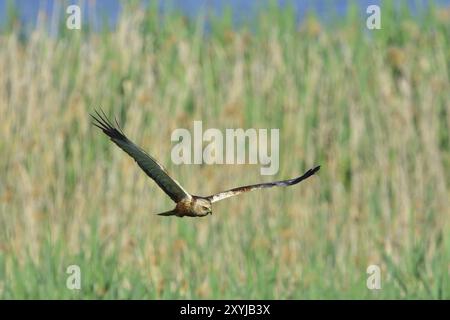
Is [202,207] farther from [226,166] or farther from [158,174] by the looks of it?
[226,166]

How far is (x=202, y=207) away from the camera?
2.94 meters

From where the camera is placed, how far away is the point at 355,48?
716 cm

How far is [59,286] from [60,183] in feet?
2.73

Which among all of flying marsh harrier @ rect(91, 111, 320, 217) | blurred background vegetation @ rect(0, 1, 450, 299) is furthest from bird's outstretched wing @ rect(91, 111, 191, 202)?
blurred background vegetation @ rect(0, 1, 450, 299)

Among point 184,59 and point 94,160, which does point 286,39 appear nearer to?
point 184,59

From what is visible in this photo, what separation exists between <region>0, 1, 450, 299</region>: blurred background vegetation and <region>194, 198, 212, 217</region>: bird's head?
249 cm

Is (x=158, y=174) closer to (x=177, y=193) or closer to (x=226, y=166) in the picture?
(x=177, y=193)

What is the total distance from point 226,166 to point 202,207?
3115mm

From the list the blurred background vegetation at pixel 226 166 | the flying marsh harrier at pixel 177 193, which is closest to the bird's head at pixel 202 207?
the flying marsh harrier at pixel 177 193

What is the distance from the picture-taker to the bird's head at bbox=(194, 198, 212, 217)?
291 cm

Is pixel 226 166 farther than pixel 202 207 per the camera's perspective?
Yes

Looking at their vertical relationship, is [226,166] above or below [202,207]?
above

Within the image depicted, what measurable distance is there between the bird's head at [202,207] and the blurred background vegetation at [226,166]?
2.49m

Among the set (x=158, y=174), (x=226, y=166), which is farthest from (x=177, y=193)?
(x=226, y=166)
